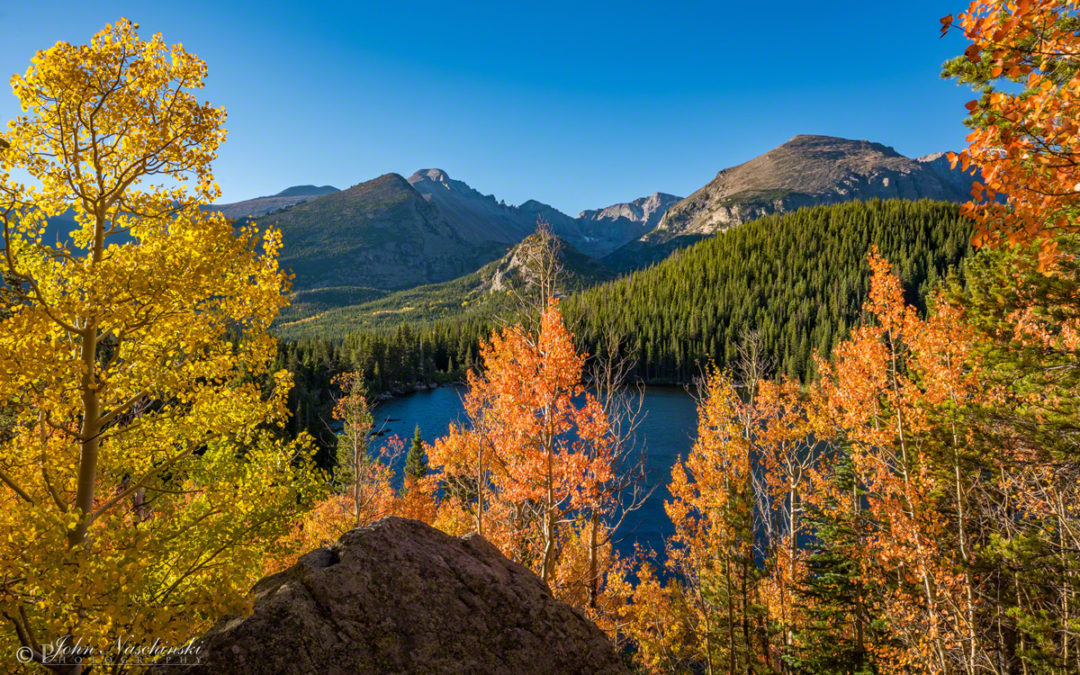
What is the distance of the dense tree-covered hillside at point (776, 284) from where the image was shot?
115 metres

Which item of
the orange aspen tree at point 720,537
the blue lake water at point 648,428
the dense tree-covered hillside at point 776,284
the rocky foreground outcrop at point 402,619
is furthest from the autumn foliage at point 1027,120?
the dense tree-covered hillside at point 776,284

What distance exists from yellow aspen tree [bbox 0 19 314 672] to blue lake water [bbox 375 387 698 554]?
911cm

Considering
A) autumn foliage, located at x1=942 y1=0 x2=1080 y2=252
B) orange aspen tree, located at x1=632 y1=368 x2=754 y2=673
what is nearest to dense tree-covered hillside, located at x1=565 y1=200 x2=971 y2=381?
orange aspen tree, located at x1=632 y1=368 x2=754 y2=673

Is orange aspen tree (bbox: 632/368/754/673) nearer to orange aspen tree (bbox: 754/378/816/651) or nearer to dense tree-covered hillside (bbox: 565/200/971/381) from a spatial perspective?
orange aspen tree (bbox: 754/378/816/651)

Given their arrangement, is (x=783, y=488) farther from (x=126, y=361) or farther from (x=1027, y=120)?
(x=126, y=361)

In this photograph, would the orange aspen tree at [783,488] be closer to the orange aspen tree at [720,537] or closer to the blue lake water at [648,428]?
the orange aspen tree at [720,537]

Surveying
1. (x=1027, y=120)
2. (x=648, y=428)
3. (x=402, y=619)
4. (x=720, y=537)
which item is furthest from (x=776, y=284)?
(x=402, y=619)

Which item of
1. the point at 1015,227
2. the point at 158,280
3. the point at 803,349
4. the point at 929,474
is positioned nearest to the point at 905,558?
the point at 929,474

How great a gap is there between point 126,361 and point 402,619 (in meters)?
4.94

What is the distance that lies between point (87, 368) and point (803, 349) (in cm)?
11426

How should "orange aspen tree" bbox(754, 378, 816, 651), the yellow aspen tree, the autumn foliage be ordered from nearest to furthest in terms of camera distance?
the autumn foliage, the yellow aspen tree, "orange aspen tree" bbox(754, 378, 816, 651)

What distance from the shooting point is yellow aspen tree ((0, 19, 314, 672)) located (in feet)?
15.2

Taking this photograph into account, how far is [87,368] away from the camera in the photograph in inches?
200

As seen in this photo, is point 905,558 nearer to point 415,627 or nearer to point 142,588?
point 415,627
